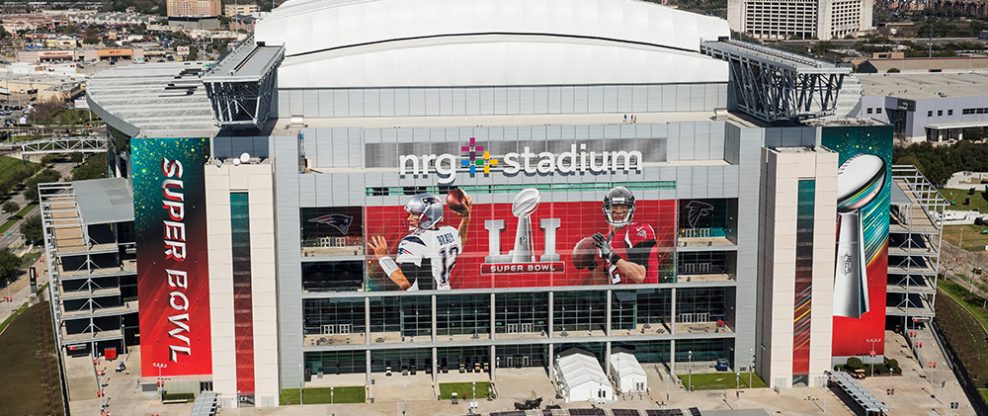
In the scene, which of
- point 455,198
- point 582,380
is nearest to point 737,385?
point 582,380

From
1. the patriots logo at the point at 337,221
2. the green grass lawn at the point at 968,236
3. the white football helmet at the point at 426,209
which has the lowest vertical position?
the green grass lawn at the point at 968,236

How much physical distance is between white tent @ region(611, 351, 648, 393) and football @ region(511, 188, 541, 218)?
17.9 meters

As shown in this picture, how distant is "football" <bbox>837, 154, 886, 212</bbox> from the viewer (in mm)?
124125

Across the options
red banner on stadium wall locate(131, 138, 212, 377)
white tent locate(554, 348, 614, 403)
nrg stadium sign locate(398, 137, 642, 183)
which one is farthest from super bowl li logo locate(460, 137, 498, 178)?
red banner on stadium wall locate(131, 138, 212, 377)

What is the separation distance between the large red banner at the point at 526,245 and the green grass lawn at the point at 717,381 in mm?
10338

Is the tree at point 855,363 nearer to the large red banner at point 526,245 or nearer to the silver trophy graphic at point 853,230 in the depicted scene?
the silver trophy graphic at point 853,230

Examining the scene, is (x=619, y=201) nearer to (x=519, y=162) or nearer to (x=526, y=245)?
(x=526, y=245)

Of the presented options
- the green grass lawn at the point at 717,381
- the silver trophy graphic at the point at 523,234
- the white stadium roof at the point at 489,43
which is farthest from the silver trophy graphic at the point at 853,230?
the silver trophy graphic at the point at 523,234

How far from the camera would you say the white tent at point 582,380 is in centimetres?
11900

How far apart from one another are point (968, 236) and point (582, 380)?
95098mm

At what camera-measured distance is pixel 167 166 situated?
390 feet

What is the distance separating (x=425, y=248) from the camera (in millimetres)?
121875

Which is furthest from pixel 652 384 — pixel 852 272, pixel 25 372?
pixel 25 372

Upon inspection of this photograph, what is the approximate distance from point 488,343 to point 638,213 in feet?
63.5
